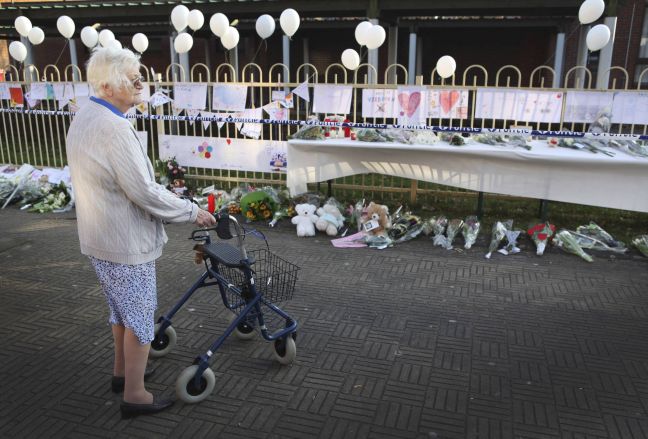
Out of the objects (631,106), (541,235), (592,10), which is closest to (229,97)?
(541,235)

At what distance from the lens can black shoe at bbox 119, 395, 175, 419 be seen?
285 cm

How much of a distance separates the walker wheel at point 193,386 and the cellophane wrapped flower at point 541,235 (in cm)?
403

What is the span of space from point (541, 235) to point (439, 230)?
1.12 metres

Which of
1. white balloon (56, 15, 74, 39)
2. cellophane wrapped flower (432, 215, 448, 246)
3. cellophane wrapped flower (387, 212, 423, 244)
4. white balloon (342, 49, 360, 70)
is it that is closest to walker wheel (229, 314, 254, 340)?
cellophane wrapped flower (387, 212, 423, 244)

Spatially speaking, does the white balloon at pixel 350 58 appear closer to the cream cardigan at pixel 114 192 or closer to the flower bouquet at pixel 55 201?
the flower bouquet at pixel 55 201

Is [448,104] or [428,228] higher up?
[448,104]

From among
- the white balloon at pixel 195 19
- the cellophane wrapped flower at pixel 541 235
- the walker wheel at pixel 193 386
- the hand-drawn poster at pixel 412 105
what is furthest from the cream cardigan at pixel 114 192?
the white balloon at pixel 195 19

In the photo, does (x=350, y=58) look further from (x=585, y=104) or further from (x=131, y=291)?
(x=131, y=291)

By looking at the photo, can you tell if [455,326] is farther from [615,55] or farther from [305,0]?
[615,55]

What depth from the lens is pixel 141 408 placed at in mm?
2854

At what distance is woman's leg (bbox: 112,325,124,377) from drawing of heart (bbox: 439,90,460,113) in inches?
209

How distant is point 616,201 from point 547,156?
A: 928mm

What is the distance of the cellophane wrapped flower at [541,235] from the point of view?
5.68 meters

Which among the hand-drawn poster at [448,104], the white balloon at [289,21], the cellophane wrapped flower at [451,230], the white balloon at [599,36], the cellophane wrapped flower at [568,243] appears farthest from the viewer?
the white balloon at [289,21]
